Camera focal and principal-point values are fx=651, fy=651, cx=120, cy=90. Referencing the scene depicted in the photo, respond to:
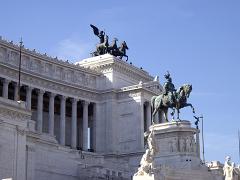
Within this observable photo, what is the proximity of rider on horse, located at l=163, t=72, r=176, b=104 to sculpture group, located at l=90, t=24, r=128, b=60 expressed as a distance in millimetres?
34686

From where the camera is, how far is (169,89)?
196 feet

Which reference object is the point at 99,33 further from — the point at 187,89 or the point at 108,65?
the point at 187,89

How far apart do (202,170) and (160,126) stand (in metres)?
5.72

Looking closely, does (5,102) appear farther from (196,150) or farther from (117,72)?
(117,72)

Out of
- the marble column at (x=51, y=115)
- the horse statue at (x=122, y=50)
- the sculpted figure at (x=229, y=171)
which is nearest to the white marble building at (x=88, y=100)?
the marble column at (x=51, y=115)

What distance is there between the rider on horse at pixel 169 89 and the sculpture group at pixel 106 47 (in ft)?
114

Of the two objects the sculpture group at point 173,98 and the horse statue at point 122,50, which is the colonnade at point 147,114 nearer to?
the horse statue at point 122,50

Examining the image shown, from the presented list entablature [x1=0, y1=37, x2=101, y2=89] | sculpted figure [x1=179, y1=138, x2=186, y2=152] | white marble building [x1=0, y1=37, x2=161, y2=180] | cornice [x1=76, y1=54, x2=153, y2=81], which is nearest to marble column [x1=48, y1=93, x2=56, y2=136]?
white marble building [x1=0, y1=37, x2=161, y2=180]

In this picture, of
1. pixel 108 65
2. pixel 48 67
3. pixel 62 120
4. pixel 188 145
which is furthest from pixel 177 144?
pixel 108 65

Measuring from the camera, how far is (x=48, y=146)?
60062 mm

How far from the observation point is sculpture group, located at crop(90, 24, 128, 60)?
310ft

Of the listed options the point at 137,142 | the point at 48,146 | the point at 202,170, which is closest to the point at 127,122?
the point at 137,142

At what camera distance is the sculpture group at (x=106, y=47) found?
310ft

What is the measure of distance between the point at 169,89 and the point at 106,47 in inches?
1411
